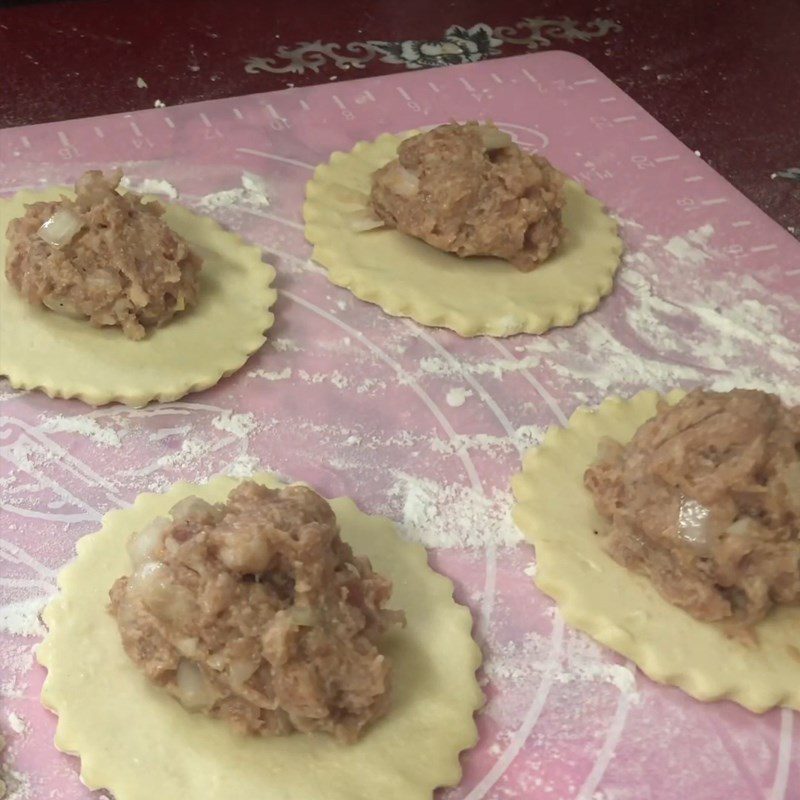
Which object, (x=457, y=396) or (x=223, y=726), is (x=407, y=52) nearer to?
(x=457, y=396)

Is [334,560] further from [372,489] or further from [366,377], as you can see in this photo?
[366,377]

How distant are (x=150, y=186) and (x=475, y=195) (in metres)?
1.01

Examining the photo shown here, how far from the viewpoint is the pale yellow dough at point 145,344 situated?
2434 mm

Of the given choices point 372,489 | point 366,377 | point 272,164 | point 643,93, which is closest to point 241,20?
point 272,164

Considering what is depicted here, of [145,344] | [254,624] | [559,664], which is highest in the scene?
[254,624]

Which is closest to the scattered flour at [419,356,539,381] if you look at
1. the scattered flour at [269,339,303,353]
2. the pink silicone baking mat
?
the pink silicone baking mat

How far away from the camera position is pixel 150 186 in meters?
3.05

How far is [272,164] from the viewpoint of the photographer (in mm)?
3219

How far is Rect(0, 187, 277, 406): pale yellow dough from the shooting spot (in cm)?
243

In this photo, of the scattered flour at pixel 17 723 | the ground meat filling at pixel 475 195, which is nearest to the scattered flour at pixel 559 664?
the scattered flour at pixel 17 723

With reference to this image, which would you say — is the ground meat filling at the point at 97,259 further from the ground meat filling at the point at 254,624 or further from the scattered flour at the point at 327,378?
the ground meat filling at the point at 254,624

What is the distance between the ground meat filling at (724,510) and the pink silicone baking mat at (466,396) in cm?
22

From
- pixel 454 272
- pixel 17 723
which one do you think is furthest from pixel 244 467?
pixel 454 272

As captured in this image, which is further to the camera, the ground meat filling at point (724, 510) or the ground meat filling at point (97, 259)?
the ground meat filling at point (97, 259)
